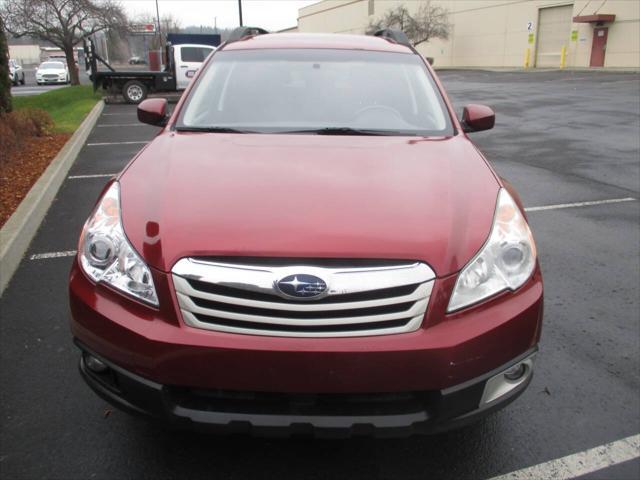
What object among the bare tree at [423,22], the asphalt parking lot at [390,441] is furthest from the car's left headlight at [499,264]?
the bare tree at [423,22]

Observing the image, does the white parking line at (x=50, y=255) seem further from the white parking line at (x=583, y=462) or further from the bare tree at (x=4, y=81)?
the bare tree at (x=4, y=81)

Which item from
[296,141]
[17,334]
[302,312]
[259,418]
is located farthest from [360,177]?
[17,334]

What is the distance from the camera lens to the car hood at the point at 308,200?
6.64 feet

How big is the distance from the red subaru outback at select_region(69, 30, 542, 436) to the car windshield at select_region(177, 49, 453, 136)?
81cm

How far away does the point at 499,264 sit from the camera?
84.6 inches

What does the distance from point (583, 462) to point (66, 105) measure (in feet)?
64.5

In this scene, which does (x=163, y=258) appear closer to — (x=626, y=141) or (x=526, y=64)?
(x=626, y=141)

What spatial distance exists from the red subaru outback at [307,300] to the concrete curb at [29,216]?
2.44 metres

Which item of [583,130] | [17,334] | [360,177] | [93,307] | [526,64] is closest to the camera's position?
[93,307]

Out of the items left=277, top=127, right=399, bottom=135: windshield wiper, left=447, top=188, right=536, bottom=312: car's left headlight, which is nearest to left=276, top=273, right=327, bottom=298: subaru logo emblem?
left=447, top=188, right=536, bottom=312: car's left headlight

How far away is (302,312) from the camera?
1937 mm

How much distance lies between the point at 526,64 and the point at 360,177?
1689 inches

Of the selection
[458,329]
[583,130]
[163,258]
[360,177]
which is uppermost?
[360,177]

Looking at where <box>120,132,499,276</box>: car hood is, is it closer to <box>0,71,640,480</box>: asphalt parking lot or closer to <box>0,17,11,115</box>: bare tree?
<box>0,71,640,480</box>: asphalt parking lot
